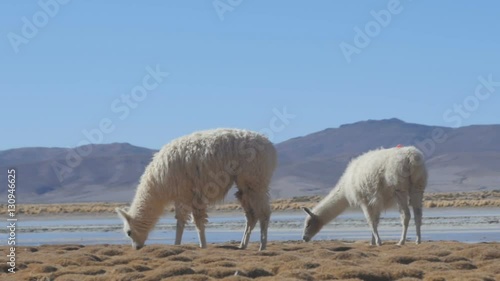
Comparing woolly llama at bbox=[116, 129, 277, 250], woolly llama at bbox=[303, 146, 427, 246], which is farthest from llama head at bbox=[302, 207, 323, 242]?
woolly llama at bbox=[116, 129, 277, 250]

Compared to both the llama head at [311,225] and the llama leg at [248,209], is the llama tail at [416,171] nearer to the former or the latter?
the llama head at [311,225]

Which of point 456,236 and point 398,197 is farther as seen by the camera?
point 456,236

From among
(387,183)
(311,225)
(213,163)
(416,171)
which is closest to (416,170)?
(416,171)

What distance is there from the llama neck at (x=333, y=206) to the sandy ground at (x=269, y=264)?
3.60m

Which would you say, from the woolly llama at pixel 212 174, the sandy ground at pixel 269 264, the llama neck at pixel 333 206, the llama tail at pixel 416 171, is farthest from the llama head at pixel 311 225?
the woolly llama at pixel 212 174

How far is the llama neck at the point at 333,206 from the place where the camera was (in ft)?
75.7

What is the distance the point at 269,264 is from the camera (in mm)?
15758

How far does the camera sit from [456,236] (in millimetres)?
26578

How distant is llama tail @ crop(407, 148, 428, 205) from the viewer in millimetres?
20766

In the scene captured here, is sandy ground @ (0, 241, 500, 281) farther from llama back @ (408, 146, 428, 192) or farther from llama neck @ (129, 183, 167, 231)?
llama back @ (408, 146, 428, 192)

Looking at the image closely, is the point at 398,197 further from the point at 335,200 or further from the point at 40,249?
the point at 40,249

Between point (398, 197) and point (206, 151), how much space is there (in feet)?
16.1

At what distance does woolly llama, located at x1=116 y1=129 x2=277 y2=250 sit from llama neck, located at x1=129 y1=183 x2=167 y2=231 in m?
0.03

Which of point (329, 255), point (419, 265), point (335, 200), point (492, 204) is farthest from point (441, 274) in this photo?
point (492, 204)
